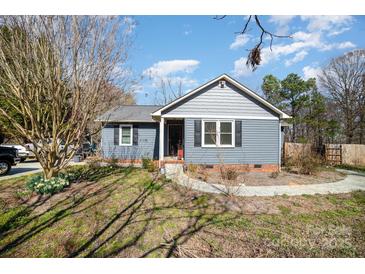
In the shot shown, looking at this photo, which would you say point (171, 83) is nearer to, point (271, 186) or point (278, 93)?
point (278, 93)

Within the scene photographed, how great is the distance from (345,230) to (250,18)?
4.86m

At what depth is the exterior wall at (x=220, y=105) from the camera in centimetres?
1166

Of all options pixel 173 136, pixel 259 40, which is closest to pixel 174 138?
pixel 173 136

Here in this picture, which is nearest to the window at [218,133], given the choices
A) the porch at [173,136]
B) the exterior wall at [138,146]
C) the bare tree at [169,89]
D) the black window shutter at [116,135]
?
the porch at [173,136]

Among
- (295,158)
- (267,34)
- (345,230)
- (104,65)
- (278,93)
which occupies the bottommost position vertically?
(345,230)

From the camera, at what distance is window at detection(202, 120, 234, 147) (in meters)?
11.7

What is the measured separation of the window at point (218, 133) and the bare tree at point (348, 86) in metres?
22.1

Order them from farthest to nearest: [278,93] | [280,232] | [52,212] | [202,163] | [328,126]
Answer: [278,93], [328,126], [202,163], [52,212], [280,232]

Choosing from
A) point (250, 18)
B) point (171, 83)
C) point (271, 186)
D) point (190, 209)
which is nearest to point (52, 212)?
point (190, 209)

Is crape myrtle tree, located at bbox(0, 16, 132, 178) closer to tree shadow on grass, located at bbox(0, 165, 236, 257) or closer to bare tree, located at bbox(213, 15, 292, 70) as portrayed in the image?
tree shadow on grass, located at bbox(0, 165, 236, 257)

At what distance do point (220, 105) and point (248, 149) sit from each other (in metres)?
2.96

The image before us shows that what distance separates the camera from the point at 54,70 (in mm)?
6703

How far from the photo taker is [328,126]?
25562mm

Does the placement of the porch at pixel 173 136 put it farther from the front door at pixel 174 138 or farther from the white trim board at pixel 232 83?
the white trim board at pixel 232 83
